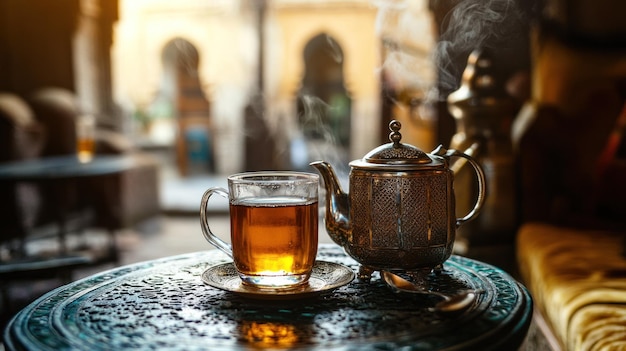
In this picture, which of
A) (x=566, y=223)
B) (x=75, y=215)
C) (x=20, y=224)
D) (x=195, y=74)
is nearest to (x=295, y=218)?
(x=566, y=223)

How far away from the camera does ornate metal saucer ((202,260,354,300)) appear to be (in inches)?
37.0

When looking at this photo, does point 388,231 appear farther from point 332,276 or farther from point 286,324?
point 286,324

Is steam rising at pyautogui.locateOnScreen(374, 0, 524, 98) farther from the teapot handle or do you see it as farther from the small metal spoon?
the small metal spoon

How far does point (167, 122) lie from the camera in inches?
599

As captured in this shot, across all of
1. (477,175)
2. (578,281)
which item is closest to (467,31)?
(578,281)

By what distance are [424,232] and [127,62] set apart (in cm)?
1405

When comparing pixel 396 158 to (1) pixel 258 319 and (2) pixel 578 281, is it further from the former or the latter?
(2) pixel 578 281

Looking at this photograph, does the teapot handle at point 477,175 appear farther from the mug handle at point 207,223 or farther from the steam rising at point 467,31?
the steam rising at point 467,31

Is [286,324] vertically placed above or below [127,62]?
below

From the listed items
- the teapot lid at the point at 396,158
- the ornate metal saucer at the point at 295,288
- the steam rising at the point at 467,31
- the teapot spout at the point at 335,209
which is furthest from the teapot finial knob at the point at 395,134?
the steam rising at the point at 467,31

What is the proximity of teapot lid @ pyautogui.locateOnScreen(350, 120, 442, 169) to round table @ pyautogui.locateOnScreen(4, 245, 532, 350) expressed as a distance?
0.65 feet

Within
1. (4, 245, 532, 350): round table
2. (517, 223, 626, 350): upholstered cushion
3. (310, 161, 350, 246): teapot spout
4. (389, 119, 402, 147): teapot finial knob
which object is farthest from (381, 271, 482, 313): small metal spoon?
(517, 223, 626, 350): upholstered cushion

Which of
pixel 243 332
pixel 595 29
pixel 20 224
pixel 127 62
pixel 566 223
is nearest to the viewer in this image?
pixel 243 332

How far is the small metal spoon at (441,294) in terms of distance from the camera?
0.87 meters
